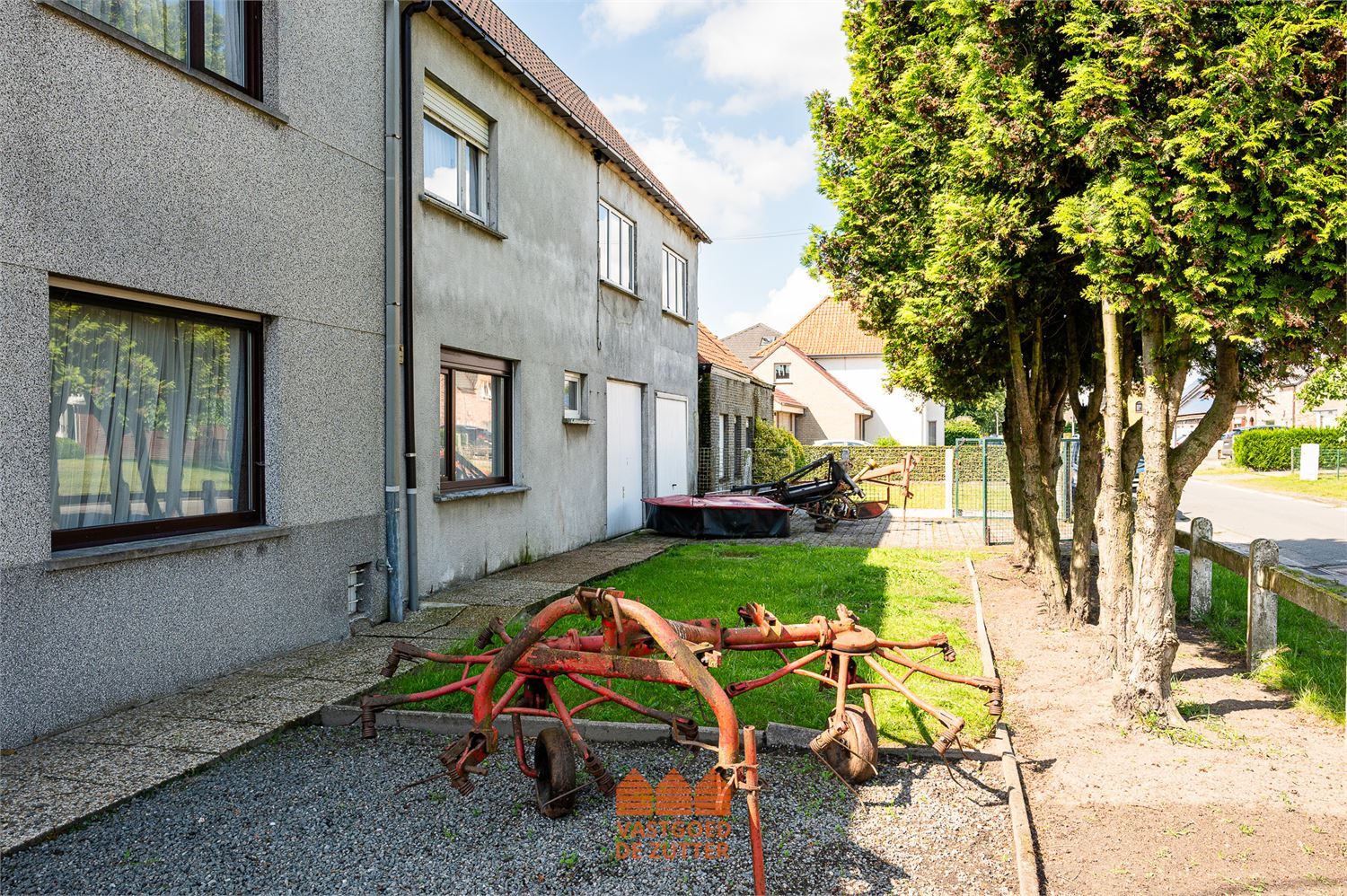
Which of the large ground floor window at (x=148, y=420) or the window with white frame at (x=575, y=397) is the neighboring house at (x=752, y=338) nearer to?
the window with white frame at (x=575, y=397)

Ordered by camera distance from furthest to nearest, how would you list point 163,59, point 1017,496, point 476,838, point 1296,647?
point 1017,496, point 1296,647, point 163,59, point 476,838

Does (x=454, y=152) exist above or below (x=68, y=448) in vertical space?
above

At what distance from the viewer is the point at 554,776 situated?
12.4 feet

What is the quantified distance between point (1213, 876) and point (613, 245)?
40.5ft

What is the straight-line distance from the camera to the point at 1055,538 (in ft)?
28.4

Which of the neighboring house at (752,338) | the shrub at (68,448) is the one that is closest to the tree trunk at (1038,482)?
the shrub at (68,448)

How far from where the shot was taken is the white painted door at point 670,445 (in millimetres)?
16156

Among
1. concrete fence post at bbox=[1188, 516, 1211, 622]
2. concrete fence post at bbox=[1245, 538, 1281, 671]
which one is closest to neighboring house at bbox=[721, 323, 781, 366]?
concrete fence post at bbox=[1188, 516, 1211, 622]

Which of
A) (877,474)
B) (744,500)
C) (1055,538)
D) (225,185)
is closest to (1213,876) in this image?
(1055,538)

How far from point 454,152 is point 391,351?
9.78 ft

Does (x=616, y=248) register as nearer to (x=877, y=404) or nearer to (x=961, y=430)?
(x=877, y=404)

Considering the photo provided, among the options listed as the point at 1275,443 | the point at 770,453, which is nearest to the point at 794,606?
the point at 770,453

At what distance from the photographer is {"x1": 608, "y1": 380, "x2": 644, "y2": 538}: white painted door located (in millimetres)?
13883

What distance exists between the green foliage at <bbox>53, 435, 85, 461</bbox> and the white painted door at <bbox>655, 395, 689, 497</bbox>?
36.8 feet
